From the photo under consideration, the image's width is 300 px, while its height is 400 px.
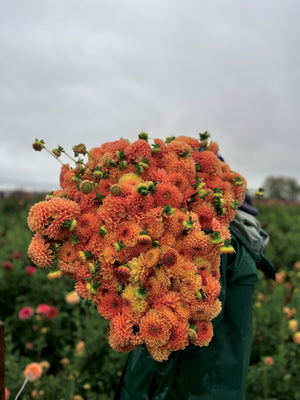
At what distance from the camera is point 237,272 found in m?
1.45

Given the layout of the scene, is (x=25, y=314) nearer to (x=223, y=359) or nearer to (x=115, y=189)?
(x=223, y=359)

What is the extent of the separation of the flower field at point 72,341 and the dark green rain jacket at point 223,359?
81cm

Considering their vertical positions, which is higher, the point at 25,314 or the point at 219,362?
the point at 219,362

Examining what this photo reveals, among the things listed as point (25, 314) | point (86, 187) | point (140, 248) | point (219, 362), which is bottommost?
point (25, 314)

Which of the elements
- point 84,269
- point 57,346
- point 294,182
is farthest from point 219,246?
point 294,182

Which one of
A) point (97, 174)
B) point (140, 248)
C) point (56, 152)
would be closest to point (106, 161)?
point (97, 174)

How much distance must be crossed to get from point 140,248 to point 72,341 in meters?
2.60

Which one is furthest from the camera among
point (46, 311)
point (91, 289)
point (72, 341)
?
point (72, 341)

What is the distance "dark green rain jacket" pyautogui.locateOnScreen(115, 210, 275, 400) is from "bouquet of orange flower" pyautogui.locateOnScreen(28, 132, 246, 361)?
300 millimetres

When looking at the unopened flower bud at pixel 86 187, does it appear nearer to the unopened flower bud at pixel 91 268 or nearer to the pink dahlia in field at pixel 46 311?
the unopened flower bud at pixel 91 268

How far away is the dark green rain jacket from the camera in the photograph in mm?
1458

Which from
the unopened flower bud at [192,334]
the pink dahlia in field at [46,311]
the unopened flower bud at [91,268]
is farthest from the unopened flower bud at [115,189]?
the pink dahlia in field at [46,311]

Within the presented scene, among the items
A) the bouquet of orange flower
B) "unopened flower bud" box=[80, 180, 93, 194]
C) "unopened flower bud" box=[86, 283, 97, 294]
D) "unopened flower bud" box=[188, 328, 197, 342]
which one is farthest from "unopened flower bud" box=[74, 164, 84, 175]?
"unopened flower bud" box=[188, 328, 197, 342]

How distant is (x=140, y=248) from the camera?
3.60 feet
